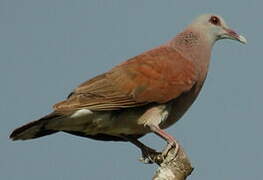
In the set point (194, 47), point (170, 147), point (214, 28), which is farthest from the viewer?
point (214, 28)

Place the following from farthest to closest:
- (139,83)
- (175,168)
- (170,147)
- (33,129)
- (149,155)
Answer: (139,83), (149,155), (33,129), (170,147), (175,168)

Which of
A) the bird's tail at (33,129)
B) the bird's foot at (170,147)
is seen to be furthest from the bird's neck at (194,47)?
the bird's tail at (33,129)

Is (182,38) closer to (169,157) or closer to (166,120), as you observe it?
(166,120)

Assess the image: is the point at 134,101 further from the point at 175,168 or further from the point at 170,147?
the point at 175,168

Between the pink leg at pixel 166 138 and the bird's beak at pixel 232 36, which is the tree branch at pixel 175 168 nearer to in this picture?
the pink leg at pixel 166 138

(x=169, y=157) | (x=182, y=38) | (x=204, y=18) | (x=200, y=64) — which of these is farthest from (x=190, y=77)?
(x=169, y=157)

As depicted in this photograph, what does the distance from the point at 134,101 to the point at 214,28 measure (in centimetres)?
229

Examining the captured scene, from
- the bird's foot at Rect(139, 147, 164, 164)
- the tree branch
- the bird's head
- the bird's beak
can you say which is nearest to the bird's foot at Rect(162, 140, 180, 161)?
the bird's foot at Rect(139, 147, 164, 164)

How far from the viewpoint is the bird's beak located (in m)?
9.15

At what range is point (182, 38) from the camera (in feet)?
28.6

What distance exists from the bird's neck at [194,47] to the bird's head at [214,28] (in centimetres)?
17

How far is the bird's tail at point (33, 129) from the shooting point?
660cm

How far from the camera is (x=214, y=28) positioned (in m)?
9.12

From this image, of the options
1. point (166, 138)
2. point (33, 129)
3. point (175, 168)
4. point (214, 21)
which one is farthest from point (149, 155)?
point (214, 21)
